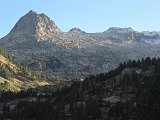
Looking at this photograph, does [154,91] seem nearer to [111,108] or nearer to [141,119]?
[141,119]

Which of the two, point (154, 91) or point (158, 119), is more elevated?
point (154, 91)

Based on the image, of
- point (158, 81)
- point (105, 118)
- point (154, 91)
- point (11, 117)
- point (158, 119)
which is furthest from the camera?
point (11, 117)

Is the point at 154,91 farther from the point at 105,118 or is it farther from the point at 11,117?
the point at 11,117

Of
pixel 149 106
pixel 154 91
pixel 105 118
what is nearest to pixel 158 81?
pixel 154 91

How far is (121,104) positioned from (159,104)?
6438 cm

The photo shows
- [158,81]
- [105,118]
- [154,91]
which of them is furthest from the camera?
[105,118]

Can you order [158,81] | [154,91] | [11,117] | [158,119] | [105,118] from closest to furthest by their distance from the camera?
1. [158,119]
2. [154,91]
3. [158,81]
4. [105,118]
5. [11,117]

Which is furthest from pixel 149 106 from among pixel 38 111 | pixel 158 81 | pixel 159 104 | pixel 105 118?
pixel 38 111

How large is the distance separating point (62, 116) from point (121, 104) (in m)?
27.2

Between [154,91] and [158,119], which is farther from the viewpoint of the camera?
[154,91]

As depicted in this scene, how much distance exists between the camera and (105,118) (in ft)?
606

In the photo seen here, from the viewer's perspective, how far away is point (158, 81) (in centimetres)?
15575

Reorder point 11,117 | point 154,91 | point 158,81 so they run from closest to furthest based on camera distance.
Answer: point 154,91, point 158,81, point 11,117

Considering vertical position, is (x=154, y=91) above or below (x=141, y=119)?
above
